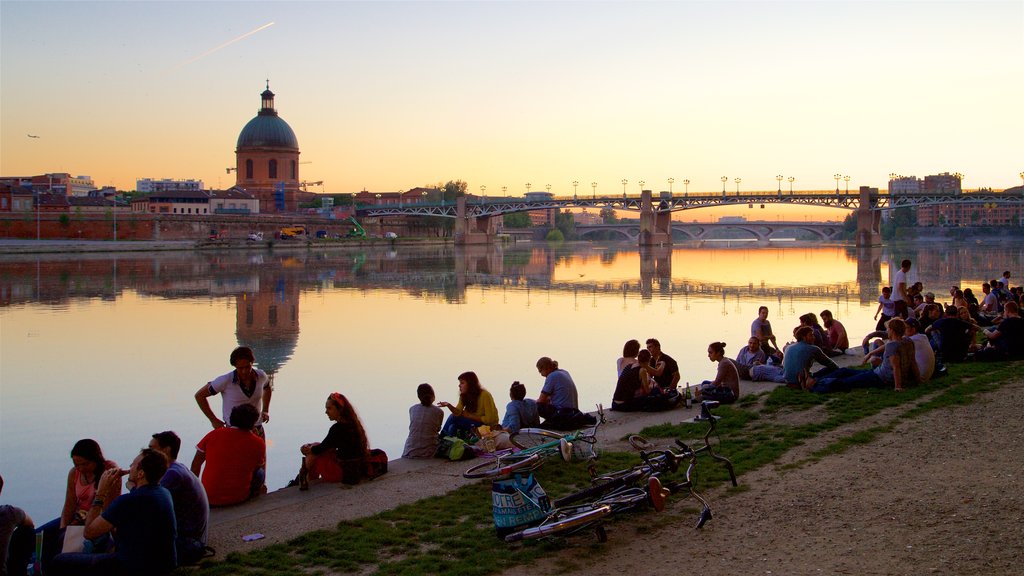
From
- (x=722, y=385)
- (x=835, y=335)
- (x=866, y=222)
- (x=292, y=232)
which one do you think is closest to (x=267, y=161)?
(x=292, y=232)

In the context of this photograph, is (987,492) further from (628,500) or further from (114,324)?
(114,324)

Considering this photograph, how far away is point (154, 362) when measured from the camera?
15477 millimetres

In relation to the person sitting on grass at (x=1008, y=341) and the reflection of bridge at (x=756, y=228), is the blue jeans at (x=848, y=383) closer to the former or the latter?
the person sitting on grass at (x=1008, y=341)

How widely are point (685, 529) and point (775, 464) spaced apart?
5.80 ft

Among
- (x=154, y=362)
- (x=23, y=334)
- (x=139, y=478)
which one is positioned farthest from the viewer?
(x=23, y=334)

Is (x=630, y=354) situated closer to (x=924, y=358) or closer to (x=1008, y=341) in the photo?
(x=924, y=358)

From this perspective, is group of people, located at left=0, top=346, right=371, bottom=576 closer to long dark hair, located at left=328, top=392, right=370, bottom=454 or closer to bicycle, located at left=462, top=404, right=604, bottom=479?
long dark hair, located at left=328, top=392, right=370, bottom=454

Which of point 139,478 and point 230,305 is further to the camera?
point 230,305

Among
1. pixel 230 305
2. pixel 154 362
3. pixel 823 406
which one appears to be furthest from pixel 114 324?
pixel 823 406

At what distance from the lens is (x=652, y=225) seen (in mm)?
103125

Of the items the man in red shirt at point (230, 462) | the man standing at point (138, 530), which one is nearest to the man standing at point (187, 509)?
the man standing at point (138, 530)

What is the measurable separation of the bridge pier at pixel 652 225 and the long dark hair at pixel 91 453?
3730 inches

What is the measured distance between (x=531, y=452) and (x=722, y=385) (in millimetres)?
3756

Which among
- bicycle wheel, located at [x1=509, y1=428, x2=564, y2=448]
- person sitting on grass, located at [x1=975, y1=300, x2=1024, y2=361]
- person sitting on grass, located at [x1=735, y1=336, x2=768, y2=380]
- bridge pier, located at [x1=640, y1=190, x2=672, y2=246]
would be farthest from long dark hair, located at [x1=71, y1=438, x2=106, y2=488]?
bridge pier, located at [x1=640, y1=190, x2=672, y2=246]
